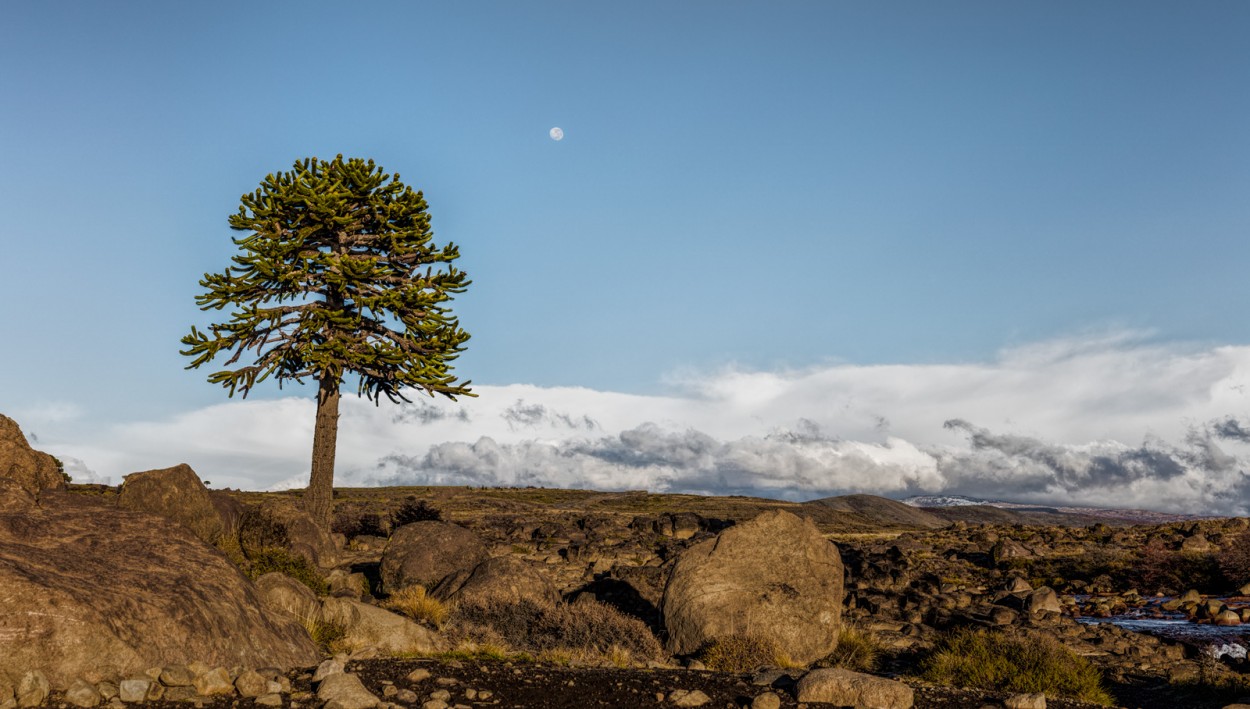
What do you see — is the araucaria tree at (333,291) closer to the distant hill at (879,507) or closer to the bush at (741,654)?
the bush at (741,654)

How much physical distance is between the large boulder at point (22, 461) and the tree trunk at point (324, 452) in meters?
12.7

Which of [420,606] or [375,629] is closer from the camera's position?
[375,629]

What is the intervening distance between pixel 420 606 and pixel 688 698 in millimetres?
8077

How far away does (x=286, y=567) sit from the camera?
17812 millimetres

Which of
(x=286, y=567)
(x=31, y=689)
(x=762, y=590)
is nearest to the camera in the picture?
(x=31, y=689)

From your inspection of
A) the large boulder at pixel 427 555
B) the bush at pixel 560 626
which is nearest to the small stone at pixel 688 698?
the bush at pixel 560 626

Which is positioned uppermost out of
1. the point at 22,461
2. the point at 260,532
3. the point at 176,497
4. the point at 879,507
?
the point at 22,461

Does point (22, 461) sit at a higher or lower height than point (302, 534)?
higher

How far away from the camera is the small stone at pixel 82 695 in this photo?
6840 mm

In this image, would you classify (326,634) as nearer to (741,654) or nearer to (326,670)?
(326,670)

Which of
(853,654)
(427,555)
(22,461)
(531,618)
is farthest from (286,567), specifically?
(853,654)

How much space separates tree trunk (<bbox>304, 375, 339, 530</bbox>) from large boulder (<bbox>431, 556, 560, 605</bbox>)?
1138 centimetres

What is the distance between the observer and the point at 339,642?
1176cm

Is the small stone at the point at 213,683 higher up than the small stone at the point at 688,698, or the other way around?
the small stone at the point at 213,683
